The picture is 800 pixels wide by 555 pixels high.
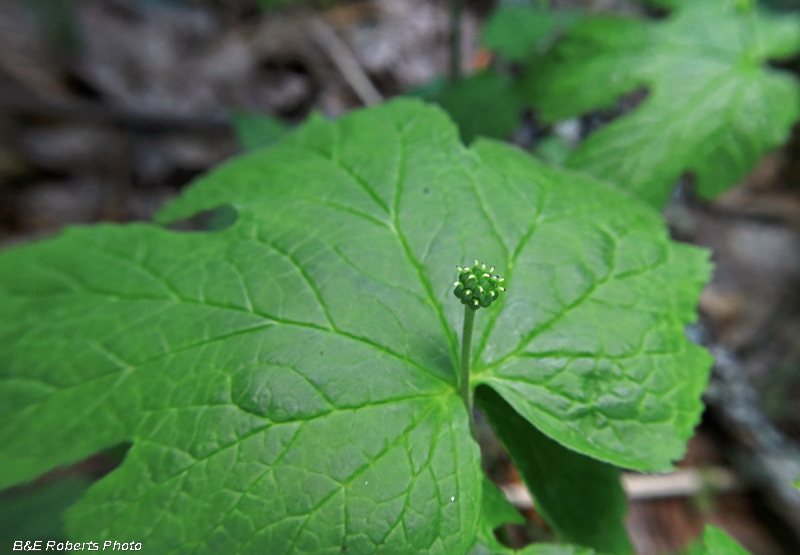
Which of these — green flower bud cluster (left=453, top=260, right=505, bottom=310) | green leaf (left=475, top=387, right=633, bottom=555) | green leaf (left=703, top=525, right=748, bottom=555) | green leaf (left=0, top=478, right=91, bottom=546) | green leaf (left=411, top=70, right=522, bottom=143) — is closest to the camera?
green flower bud cluster (left=453, top=260, right=505, bottom=310)

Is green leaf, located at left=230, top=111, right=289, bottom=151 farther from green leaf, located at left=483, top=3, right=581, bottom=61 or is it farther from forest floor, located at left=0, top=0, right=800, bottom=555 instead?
green leaf, located at left=483, top=3, right=581, bottom=61

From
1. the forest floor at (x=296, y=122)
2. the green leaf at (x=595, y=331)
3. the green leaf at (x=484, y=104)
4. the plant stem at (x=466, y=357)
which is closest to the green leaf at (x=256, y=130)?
the green leaf at (x=484, y=104)

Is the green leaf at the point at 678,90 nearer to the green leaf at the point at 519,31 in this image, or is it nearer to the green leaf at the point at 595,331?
the green leaf at the point at 519,31

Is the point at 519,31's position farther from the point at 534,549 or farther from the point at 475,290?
the point at 534,549

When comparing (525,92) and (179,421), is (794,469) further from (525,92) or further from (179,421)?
(179,421)

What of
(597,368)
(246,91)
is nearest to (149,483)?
(597,368)

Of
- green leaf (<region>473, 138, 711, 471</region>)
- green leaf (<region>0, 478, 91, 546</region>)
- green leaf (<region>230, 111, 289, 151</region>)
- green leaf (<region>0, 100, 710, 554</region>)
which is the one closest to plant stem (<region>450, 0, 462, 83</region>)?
green leaf (<region>230, 111, 289, 151</region>)
